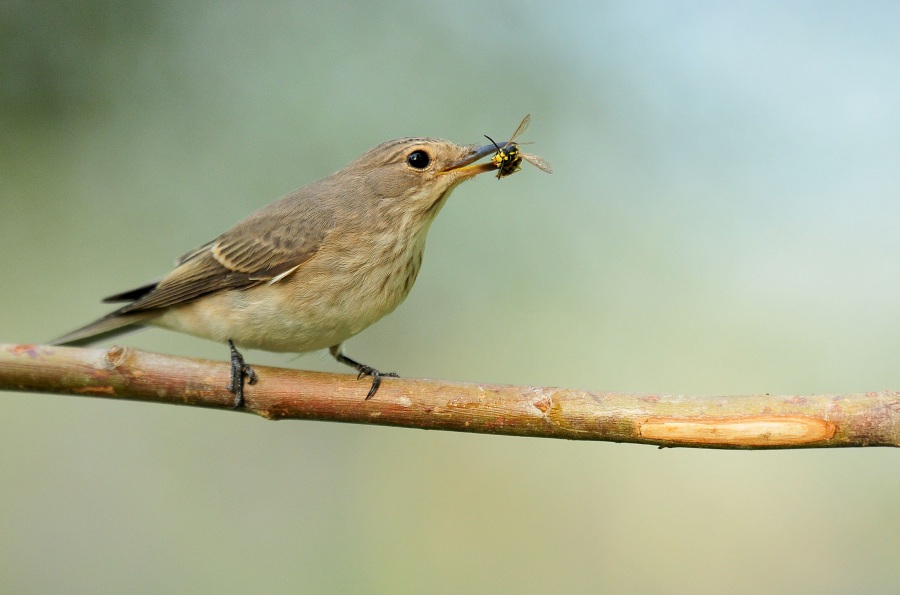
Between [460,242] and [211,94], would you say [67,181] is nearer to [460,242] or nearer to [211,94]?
[211,94]

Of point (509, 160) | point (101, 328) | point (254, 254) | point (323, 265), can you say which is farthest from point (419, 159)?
point (101, 328)

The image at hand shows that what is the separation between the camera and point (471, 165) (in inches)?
157

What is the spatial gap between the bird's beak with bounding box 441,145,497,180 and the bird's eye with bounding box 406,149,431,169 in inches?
4.3

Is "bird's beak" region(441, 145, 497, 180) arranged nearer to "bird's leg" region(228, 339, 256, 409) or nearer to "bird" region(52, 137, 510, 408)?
"bird" region(52, 137, 510, 408)

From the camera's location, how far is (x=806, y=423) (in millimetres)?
2820

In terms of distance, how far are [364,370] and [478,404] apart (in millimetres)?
852

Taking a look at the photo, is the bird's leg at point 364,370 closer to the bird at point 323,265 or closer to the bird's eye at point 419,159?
the bird at point 323,265

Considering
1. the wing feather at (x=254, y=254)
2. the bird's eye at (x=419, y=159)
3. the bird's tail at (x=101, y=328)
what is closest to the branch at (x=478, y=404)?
the wing feather at (x=254, y=254)

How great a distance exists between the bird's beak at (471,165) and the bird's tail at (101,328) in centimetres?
188

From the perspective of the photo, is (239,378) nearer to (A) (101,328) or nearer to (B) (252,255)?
(B) (252,255)

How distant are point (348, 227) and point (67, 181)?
9.05 ft

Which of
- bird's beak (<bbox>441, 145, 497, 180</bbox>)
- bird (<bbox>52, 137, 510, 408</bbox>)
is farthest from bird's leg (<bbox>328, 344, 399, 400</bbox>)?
bird's beak (<bbox>441, 145, 497, 180</bbox>)

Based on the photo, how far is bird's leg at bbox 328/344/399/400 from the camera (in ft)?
11.2

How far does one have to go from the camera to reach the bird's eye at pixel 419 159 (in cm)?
408
